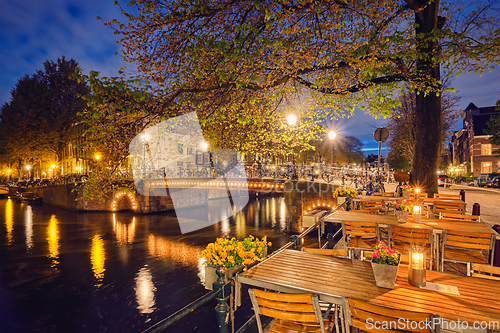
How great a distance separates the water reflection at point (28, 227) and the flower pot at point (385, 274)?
23001 millimetres

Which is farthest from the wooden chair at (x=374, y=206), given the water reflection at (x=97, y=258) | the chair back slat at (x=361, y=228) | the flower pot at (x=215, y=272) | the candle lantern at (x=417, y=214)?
the water reflection at (x=97, y=258)

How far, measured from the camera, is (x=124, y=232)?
907 inches

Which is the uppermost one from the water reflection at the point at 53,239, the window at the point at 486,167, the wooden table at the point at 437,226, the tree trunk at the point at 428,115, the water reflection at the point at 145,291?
the tree trunk at the point at 428,115

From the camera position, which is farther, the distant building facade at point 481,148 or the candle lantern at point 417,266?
the distant building facade at point 481,148

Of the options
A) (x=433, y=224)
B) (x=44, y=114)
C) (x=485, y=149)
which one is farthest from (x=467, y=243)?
(x=485, y=149)

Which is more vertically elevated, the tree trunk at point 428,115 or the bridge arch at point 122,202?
the tree trunk at point 428,115

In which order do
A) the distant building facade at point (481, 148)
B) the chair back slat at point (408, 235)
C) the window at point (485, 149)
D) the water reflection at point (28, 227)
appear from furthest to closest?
the window at point (485, 149) < the distant building facade at point (481, 148) < the water reflection at point (28, 227) < the chair back slat at point (408, 235)

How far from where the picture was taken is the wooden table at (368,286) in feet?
8.14

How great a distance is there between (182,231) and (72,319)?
1296 cm

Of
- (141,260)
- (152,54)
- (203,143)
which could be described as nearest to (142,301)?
(141,260)

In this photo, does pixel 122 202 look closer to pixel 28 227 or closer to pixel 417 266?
pixel 28 227

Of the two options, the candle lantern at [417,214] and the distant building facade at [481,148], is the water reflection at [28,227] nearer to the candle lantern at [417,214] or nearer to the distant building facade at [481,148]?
the candle lantern at [417,214]

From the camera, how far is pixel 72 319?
10344 mm

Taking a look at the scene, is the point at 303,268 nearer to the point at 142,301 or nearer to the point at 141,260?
the point at 142,301
